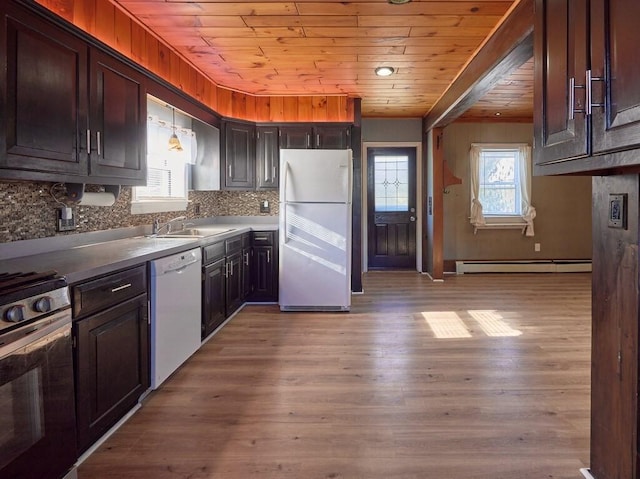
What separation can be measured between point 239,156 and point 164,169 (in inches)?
41.5

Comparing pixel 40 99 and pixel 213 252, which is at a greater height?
pixel 40 99

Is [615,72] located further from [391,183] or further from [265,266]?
[391,183]

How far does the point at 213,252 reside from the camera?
348 cm

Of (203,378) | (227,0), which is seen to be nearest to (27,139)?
(227,0)

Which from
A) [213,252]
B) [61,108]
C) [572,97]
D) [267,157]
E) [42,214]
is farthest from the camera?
[267,157]

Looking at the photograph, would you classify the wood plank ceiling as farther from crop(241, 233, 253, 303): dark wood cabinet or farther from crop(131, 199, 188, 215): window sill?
crop(241, 233, 253, 303): dark wood cabinet

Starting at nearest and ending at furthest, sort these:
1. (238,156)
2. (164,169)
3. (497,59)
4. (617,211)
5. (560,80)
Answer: (560,80), (617,211), (497,59), (164,169), (238,156)

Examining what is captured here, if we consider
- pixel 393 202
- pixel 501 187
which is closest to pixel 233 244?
pixel 393 202

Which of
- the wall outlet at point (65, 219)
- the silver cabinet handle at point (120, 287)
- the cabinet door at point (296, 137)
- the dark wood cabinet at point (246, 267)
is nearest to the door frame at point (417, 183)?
the cabinet door at point (296, 137)

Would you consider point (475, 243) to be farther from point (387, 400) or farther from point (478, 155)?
point (387, 400)

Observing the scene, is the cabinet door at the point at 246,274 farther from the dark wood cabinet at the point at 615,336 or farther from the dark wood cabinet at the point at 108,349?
the dark wood cabinet at the point at 615,336

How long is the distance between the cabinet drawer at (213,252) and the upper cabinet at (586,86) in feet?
7.91

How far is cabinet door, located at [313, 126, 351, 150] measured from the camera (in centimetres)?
499

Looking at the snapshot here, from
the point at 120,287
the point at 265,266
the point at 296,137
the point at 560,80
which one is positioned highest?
the point at 296,137
